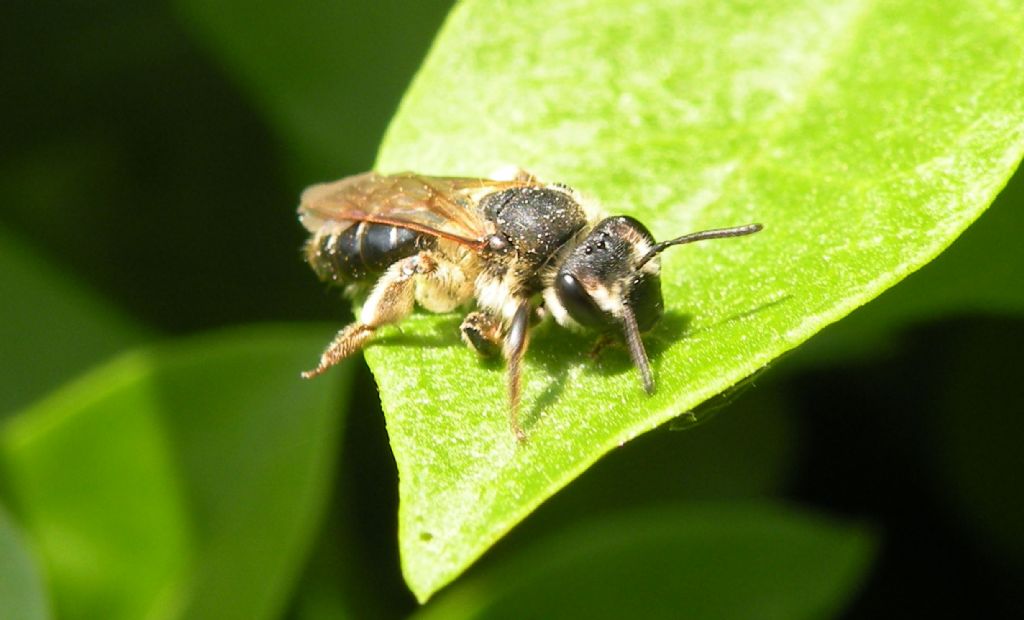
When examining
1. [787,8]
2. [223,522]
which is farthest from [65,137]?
[787,8]

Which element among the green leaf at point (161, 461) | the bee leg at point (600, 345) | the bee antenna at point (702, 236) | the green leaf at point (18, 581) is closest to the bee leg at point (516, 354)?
the bee leg at point (600, 345)

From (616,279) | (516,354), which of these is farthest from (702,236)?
(516,354)

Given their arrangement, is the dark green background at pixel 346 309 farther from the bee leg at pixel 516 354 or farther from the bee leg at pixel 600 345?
the bee leg at pixel 516 354

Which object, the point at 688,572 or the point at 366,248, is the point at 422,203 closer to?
the point at 366,248

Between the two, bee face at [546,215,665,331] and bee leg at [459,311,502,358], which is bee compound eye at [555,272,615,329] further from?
bee leg at [459,311,502,358]

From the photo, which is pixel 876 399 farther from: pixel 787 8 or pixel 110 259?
pixel 110 259

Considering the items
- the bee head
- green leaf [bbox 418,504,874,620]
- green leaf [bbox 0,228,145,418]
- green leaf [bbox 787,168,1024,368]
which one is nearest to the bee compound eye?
the bee head
